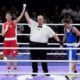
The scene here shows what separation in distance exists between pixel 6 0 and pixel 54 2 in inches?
65.3

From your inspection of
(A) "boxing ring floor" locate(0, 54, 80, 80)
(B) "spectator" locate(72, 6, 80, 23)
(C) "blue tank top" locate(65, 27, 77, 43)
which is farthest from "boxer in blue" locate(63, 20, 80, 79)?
(B) "spectator" locate(72, 6, 80, 23)

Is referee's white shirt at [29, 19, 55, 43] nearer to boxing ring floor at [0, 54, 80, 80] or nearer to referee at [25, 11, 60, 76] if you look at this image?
referee at [25, 11, 60, 76]

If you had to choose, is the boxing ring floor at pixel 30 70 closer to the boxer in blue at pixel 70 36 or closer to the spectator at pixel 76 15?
the boxer in blue at pixel 70 36

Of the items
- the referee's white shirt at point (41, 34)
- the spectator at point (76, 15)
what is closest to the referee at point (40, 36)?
the referee's white shirt at point (41, 34)

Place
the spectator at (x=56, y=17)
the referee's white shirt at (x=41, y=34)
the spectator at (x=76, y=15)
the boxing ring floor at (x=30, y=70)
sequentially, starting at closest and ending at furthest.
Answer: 1. the referee's white shirt at (x=41, y=34)
2. the boxing ring floor at (x=30, y=70)
3. the spectator at (x=76, y=15)
4. the spectator at (x=56, y=17)

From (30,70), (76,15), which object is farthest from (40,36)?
(76,15)

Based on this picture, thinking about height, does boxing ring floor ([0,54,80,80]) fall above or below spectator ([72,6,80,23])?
below

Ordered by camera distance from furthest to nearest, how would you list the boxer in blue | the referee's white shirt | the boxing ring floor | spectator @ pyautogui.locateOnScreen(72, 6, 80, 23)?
spectator @ pyautogui.locateOnScreen(72, 6, 80, 23) → the boxing ring floor → the boxer in blue → the referee's white shirt

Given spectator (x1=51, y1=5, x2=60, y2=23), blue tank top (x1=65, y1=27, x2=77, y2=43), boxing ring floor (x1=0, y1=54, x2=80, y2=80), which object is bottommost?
boxing ring floor (x1=0, y1=54, x2=80, y2=80)

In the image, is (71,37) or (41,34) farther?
(71,37)

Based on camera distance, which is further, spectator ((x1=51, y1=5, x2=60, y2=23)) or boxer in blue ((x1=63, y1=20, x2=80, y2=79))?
spectator ((x1=51, y1=5, x2=60, y2=23))

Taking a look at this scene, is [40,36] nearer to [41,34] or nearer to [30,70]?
[41,34]

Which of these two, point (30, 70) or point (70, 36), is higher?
point (70, 36)

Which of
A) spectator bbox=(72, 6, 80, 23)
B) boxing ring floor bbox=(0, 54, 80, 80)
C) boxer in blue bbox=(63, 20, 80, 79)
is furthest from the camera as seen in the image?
spectator bbox=(72, 6, 80, 23)
